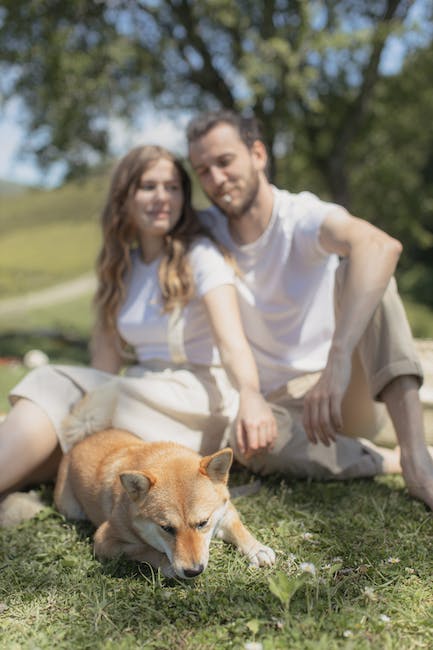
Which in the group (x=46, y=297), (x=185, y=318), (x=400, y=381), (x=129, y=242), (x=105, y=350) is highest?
(x=129, y=242)

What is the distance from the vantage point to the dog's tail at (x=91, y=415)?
362cm

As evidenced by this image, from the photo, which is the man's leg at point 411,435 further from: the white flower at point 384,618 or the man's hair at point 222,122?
the man's hair at point 222,122

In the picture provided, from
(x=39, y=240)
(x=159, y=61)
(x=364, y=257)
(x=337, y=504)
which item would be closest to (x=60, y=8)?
(x=159, y=61)

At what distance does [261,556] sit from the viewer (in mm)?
2811

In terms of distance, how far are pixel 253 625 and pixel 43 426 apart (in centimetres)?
173

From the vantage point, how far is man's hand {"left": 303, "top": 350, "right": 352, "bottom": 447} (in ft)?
10.4

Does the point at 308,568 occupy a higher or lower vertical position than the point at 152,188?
lower

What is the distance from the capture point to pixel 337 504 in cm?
351

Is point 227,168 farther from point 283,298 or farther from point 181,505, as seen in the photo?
point 181,505

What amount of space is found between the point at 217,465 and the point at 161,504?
287mm

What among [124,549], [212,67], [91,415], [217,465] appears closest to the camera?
[217,465]

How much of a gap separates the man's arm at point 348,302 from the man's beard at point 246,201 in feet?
1.64

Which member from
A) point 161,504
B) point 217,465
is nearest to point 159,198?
point 217,465

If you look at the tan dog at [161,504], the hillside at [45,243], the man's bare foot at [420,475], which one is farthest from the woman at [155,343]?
the hillside at [45,243]
